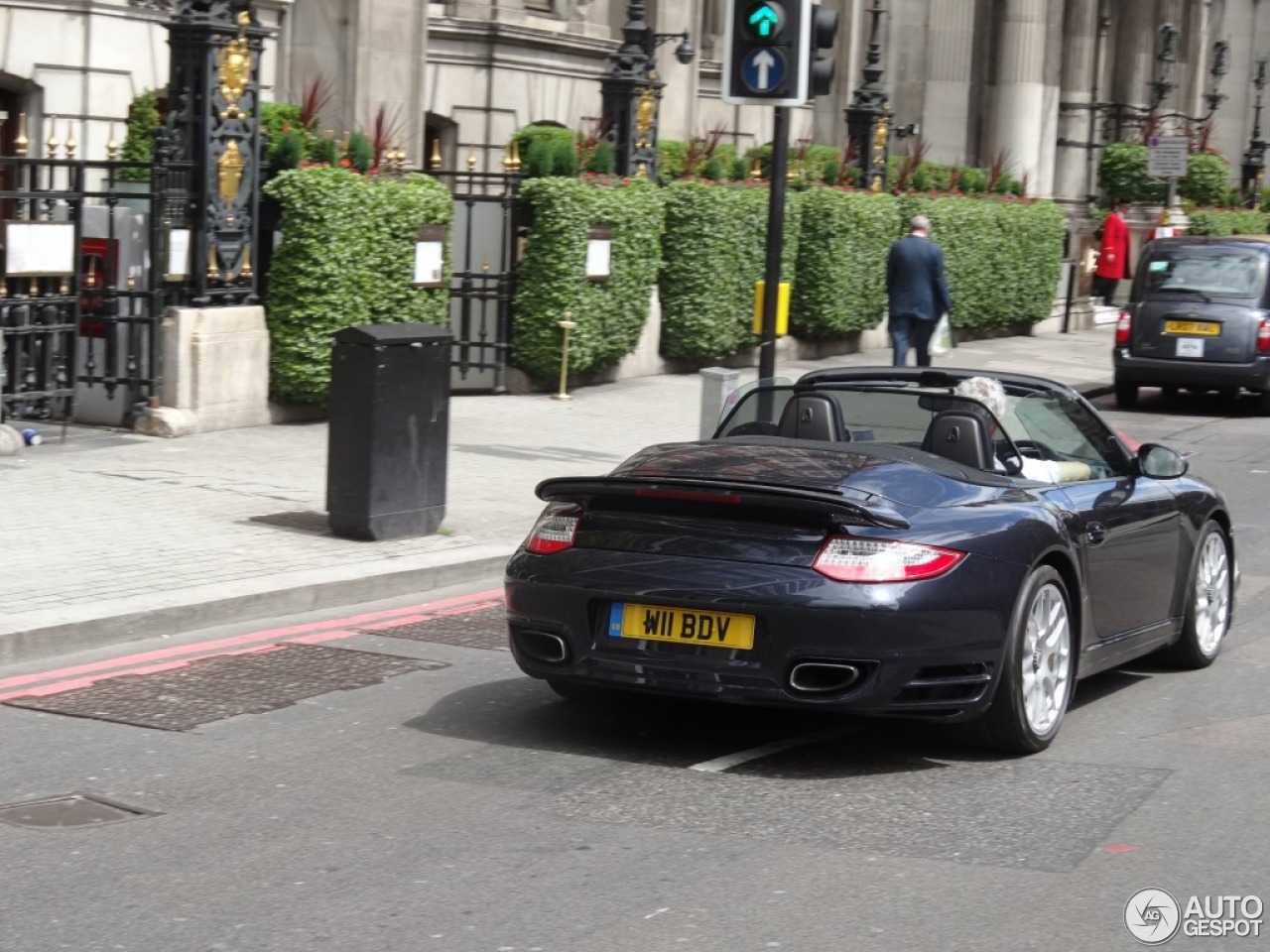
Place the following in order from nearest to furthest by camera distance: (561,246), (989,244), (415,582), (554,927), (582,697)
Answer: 1. (554,927)
2. (582,697)
3. (415,582)
4. (561,246)
5. (989,244)

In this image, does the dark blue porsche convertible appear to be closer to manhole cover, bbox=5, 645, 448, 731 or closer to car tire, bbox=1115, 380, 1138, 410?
manhole cover, bbox=5, 645, 448, 731

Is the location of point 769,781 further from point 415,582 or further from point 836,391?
point 415,582

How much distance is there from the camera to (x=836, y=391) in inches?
327

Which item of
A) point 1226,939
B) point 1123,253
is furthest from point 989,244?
point 1226,939

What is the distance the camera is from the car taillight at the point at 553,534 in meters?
7.23

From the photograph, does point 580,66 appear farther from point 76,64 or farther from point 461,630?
point 461,630

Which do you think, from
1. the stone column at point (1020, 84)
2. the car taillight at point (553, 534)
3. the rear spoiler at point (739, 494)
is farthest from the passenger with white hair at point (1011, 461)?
the stone column at point (1020, 84)

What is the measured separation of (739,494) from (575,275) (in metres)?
12.7

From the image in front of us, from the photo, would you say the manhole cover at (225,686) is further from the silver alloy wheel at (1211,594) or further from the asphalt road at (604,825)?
the silver alloy wheel at (1211,594)

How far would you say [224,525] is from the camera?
38.2 ft

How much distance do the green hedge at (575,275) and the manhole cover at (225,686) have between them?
10.5m

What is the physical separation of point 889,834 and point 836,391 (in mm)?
2607

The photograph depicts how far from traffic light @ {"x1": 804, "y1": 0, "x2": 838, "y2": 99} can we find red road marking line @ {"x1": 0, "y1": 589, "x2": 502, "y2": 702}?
16.4ft

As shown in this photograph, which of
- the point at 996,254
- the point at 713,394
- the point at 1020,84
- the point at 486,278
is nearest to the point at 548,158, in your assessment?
the point at 486,278
